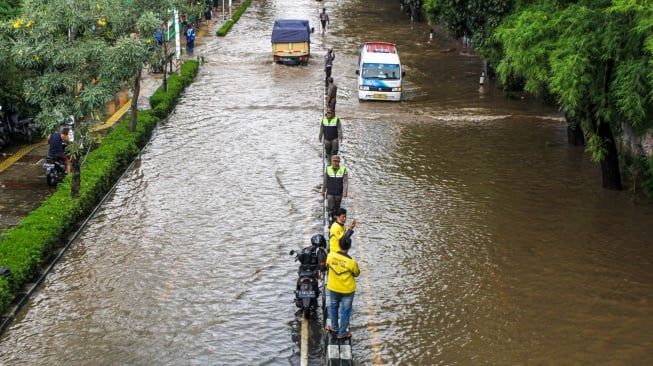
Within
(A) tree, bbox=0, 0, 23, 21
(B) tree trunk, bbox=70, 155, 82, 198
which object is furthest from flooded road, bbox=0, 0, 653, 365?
(A) tree, bbox=0, 0, 23, 21

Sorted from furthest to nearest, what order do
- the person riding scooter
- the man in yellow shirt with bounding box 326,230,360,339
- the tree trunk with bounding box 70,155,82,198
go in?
the person riding scooter → the tree trunk with bounding box 70,155,82,198 → the man in yellow shirt with bounding box 326,230,360,339

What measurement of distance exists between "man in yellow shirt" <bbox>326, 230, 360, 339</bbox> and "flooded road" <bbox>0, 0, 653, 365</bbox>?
3.72 feet

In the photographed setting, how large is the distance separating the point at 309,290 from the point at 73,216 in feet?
25.2

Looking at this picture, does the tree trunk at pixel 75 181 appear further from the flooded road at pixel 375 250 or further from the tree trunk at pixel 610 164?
the tree trunk at pixel 610 164

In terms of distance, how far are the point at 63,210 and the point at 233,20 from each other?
38846mm

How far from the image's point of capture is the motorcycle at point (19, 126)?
2672cm

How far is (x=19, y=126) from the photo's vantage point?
26.8 metres

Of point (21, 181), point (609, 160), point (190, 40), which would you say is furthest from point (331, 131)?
point (190, 40)

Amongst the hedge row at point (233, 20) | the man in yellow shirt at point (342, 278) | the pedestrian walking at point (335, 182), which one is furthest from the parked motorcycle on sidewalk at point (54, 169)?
the hedge row at point (233, 20)

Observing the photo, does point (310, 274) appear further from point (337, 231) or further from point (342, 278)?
point (342, 278)

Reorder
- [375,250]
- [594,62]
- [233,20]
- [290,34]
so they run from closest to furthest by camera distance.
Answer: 1. [375,250]
2. [594,62]
3. [290,34]
4. [233,20]

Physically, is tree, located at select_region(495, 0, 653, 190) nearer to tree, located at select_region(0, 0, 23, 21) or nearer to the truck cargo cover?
tree, located at select_region(0, 0, 23, 21)

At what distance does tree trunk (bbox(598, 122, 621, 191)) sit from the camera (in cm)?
2180

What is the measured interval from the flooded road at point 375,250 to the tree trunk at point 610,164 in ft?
1.10
